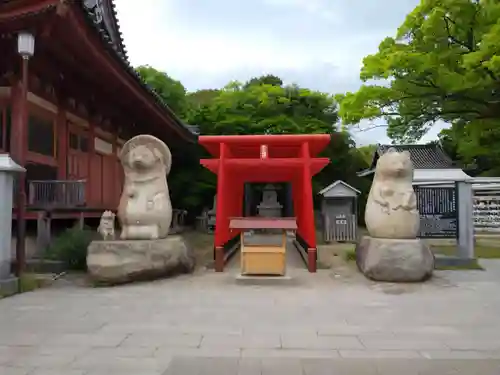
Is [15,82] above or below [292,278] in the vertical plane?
above

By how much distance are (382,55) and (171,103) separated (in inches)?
424

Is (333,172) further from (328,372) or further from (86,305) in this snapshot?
(328,372)

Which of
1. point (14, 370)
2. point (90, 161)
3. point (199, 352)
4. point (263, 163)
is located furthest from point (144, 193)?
point (14, 370)

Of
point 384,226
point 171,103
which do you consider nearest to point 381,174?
point 384,226

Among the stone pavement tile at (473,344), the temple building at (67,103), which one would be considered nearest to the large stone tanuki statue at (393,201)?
the stone pavement tile at (473,344)

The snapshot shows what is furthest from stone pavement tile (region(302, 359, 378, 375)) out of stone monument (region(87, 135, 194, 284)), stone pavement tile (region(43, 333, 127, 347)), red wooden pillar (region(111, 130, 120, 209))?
red wooden pillar (region(111, 130, 120, 209))

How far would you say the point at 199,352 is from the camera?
5016 millimetres

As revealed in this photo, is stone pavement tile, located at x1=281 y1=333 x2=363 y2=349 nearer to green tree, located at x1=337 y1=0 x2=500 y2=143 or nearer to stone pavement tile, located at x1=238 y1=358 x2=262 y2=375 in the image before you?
stone pavement tile, located at x1=238 y1=358 x2=262 y2=375

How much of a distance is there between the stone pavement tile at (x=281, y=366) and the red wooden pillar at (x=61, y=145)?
919cm

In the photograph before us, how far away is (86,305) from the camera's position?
7.47 meters

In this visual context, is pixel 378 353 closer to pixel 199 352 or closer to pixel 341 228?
pixel 199 352

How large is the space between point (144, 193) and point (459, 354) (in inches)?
264

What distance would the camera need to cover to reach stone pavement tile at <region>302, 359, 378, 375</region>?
14.4 ft

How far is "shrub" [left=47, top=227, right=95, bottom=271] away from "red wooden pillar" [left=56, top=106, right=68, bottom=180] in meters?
2.28
